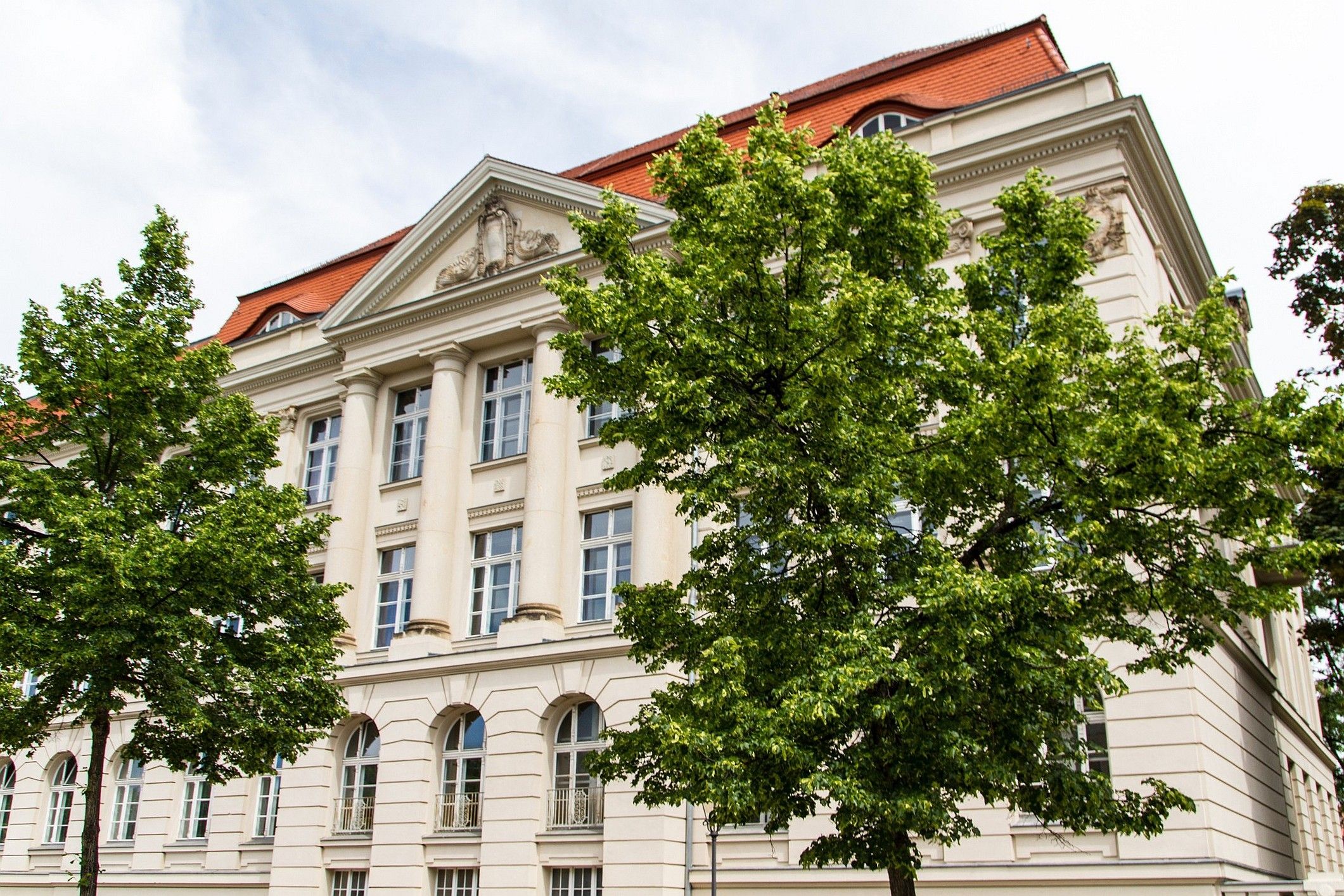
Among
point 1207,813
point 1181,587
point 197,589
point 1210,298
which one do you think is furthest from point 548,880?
point 1210,298

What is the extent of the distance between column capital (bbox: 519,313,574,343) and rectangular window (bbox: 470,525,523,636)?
4.06 metres

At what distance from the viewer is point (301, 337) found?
31609 millimetres

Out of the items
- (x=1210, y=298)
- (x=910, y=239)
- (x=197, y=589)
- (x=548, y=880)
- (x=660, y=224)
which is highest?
(x=660, y=224)

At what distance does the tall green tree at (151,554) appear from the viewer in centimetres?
1767

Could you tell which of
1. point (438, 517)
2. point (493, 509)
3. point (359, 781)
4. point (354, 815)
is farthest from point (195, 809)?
point (493, 509)

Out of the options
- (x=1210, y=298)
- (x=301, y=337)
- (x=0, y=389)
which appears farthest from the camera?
(x=301, y=337)

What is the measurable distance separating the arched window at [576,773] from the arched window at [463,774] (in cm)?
160

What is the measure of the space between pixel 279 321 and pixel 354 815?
14312mm

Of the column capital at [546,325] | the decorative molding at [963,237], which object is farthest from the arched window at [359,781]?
the decorative molding at [963,237]

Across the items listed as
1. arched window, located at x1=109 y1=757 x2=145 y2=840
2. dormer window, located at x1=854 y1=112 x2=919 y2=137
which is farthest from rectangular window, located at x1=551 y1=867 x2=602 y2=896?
dormer window, located at x1=854 y1=112 x2=919 y2=137

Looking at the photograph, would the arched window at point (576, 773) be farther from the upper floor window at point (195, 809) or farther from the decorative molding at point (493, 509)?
the upper floor window at point (195, 809)

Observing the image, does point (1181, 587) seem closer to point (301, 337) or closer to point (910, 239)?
point (910, 239)

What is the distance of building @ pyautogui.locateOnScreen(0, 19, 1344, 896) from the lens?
19.7 metres

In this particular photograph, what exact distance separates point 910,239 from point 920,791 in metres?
6.10
